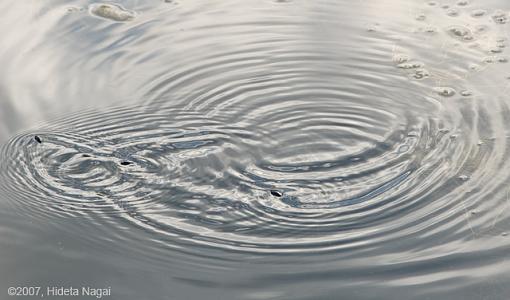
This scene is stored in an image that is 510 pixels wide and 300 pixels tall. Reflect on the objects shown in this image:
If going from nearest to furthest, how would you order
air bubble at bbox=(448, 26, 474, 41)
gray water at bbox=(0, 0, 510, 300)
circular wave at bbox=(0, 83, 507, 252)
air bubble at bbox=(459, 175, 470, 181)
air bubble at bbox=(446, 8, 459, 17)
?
gray water at bbox=(0, 0, 510, 300) < circular wave at bbox=(0, 83, 507, 252) < air bubble at bbox=(459, 175, 470, 181) < air bubble at bbox=(448, 26, 474, 41) < air bubble at bbox=(446, 8, 459, 17)

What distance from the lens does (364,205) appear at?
11.4ft

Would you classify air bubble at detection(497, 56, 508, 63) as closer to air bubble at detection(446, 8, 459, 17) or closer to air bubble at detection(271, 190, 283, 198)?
air bubble at detection(446, 8, 459, 17)

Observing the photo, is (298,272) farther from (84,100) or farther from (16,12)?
(16,12)

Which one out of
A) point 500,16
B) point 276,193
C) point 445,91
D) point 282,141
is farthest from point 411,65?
point 276,193

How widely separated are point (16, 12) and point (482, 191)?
376 centimetres

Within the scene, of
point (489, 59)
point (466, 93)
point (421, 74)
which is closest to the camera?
point (466, 93)

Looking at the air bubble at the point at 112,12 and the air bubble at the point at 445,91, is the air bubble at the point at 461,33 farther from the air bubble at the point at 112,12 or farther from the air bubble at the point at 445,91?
the air bubble at the point at 112,12

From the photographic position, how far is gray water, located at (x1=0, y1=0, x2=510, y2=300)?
3152 millimetres

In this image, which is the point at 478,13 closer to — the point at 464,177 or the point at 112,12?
the point at 464,177

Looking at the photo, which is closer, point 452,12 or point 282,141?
point 282,141

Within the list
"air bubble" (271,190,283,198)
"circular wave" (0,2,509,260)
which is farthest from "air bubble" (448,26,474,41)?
"air bubble" (271,190,283,198)

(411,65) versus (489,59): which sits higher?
(489,59)

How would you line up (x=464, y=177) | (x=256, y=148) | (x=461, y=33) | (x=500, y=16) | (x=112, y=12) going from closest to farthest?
(x=464, y=177)
(x=256, y=148)
(x=461, y=33)
(x=500, y=16)
(x=112, y=12)

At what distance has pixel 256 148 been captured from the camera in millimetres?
3898
